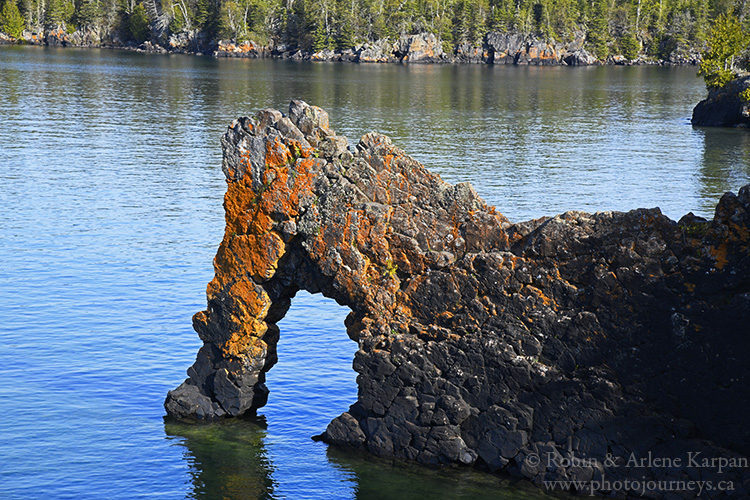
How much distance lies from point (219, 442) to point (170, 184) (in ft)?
126

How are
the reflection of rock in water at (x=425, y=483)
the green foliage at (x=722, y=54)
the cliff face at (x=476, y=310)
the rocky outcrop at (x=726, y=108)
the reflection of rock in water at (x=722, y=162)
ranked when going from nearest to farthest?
the cliff face at (x=476, y=310) → the reflection of rock in water at (x=425, y=483) → the reflection of rock in water at (x=722, y=162) → the rocky outcrop at (x=726, y=108) → the green foliage at (x=722, y=54)

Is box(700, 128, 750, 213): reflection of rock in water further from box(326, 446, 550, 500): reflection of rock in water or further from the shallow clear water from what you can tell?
box(326, 446, 550, 500): reflection of rock in water

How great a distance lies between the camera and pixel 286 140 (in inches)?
867

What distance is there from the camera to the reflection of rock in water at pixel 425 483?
19359 mm

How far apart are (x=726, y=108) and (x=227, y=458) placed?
8523 cm

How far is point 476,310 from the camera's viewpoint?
20.0m

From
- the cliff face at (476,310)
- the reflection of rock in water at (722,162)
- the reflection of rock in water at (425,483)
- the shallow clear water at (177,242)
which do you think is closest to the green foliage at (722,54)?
the shallow clear water at (177,242)

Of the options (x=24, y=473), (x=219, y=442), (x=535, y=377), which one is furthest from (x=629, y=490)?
(x=24, y=473)

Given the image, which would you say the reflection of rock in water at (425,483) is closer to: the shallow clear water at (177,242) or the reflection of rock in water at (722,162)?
the shallow clear water at (177,242)

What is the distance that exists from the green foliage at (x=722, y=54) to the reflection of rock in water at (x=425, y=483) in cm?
8771

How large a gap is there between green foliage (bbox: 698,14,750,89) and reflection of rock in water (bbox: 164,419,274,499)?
87.5 m

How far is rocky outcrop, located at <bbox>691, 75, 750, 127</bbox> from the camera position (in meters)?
90.8

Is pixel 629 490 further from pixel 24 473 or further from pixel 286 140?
pixel 24 473

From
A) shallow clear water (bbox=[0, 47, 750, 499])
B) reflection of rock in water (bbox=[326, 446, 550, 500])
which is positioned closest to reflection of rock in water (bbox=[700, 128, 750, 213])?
shallow clear water (bbox=[0, 47, 750, 499])
